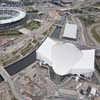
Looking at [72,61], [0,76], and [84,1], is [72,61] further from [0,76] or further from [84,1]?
[84,1]

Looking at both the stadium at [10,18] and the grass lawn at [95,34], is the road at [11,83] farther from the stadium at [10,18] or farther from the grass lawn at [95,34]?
the grass lawn at [95,34]

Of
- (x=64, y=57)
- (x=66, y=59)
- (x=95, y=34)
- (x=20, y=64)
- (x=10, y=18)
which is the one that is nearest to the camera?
(x=66, y=59)

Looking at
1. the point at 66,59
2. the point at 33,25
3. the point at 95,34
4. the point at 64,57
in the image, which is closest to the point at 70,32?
the point at 95,34

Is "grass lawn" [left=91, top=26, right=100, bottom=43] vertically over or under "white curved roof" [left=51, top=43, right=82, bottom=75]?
over

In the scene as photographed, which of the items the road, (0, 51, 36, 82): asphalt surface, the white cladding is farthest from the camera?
the white cladding

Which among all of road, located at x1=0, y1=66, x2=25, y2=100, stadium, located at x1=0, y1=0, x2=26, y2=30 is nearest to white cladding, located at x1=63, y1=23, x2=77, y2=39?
stadium, located at x1=0, y1=0, x2=26, y2=30

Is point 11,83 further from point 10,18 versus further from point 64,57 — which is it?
point 10,18

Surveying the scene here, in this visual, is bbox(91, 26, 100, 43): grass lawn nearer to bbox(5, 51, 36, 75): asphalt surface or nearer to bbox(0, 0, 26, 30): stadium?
bbox(5, 51, 36, 75): asphalt surface
